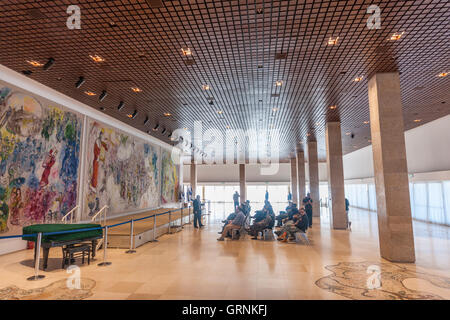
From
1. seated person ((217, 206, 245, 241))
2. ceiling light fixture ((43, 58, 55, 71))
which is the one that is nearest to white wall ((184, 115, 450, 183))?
seated person ((217, 206, 245, 241))

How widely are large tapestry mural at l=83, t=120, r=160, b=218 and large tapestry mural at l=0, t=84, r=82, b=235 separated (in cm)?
105

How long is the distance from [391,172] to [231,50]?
203 inches

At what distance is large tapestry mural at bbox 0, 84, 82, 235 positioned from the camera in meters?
6.91

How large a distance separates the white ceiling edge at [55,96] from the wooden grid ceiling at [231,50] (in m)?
0.33

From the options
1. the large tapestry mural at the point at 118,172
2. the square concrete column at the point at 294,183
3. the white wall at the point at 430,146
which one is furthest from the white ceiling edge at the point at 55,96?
the square concrete column at the point at 294,183

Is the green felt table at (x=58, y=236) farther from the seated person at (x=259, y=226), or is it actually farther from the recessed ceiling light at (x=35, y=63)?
the seated person at (x=259, y=226)

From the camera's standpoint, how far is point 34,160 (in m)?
7.71

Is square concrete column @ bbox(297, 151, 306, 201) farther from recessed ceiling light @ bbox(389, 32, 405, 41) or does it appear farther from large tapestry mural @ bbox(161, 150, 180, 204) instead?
recessed ceiling light @ bbox(389, 32, 405, 41)

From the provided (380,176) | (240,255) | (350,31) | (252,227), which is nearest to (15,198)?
(240,255)

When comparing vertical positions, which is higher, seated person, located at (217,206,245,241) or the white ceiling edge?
the white ceiling edge

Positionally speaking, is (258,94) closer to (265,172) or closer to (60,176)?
(60,176)

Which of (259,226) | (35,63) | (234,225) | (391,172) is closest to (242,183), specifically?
(259,226)

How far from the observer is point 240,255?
688 centimetres

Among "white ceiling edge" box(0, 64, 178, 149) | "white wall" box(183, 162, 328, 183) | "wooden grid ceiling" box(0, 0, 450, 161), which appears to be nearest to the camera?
"wooden grid ceiling" box(0, 0, 450, 161)
